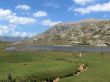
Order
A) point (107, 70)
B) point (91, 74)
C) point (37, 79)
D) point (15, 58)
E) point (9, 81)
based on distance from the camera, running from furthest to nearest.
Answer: point (15, 58)
point (107, 70)
point (91, 74)
point (37, 79)
point (9, 81)

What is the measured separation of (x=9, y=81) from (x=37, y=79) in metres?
8.98

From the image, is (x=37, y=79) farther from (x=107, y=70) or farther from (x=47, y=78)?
(x=107, y=70)

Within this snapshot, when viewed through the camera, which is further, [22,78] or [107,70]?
[107,70]

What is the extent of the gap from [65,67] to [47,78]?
9.83 meters

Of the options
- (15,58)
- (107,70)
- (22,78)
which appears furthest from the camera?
(15,58)

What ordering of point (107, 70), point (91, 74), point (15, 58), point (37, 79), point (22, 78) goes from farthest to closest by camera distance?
point (15, 58), point (107, 70), point (91, 74), point (37, 79), point (22, 78)

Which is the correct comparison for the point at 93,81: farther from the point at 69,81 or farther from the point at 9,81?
the point at 9,81

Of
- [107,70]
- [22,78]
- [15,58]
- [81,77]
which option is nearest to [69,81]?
[81,77]

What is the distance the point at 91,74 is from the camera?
5478 centimetres

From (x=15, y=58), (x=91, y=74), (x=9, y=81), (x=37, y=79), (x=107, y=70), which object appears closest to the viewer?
(x=9, y=81)

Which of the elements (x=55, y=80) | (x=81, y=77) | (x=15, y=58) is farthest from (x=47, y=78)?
(x=15, y=58)

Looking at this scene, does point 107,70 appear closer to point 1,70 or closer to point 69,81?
point 69,81

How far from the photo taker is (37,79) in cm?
5100

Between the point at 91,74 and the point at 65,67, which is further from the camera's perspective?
the point at 65,67
